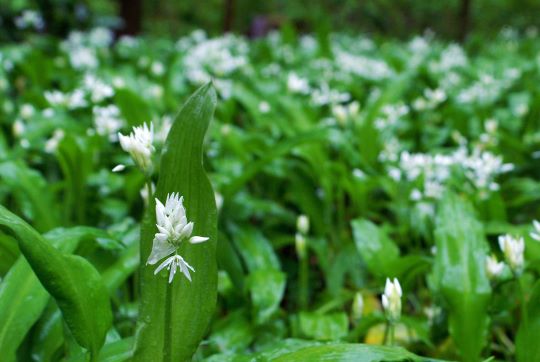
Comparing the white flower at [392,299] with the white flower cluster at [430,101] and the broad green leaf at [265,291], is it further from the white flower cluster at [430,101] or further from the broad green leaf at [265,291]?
the white flower cluster at [430,101]

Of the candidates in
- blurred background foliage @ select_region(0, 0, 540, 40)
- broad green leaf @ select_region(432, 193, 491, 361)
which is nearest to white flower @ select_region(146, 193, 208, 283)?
broad green leaf @ select_region(432, 193, 491, 361)

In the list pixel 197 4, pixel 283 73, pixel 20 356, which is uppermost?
pixel 197 4

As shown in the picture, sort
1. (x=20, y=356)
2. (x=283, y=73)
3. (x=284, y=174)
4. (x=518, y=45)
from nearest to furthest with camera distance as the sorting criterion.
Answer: (x=20, y=356) → (x=284, y=174) → (x=283, y=73) → (x=518, y=45)

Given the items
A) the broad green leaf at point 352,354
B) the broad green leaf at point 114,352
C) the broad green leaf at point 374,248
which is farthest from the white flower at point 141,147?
the broad green leaf at point 374,248

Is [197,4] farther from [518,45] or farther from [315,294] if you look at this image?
[315,294]

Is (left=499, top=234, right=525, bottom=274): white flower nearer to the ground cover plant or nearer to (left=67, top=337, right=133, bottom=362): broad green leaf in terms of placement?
the ground cover plant

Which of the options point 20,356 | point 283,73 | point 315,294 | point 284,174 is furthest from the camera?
point 283,73

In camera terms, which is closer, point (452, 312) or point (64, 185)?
point (452, 312)

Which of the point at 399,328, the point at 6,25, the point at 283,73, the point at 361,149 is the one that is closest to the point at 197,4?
the point at 6,25

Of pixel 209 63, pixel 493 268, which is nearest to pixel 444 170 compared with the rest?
pixel 493 268
